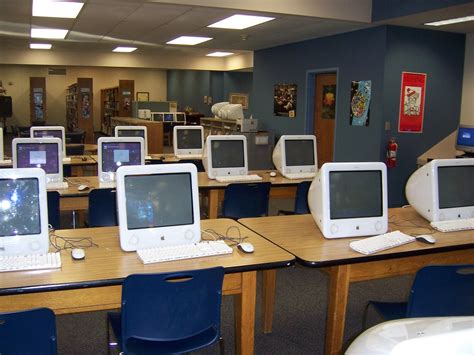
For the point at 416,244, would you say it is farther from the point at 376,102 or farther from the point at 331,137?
the point at 331,137

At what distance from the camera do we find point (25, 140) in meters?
4.46

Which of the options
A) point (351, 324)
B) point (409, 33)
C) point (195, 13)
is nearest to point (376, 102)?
point (409, 33)

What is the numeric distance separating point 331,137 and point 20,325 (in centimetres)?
733

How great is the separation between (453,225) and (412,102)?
4.58 metres

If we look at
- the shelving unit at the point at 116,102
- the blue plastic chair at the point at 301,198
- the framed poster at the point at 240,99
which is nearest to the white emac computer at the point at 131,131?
the blue plastic chair at the point at 301,198

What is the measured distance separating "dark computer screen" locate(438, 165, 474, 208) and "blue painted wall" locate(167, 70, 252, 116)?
1191 centimetres

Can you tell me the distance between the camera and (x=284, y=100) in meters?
9.66

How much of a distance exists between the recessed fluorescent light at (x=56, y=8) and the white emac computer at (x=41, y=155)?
263 cm

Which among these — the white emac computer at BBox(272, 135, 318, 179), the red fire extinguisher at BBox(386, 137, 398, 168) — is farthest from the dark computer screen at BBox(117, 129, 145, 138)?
the red fire extinguisher at BBox(386, 137, 398, 168)

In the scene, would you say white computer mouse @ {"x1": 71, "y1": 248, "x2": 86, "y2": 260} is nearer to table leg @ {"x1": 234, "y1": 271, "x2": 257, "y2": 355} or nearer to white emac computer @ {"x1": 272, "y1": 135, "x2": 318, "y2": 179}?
table leg @ {"x1": 234, "y1": 271, "x2": 257, "y2": 355}

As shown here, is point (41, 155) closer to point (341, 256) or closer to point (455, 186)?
point (341, 256)

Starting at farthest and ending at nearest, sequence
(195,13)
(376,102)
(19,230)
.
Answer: (376,102)
(195,13)
(19,230)

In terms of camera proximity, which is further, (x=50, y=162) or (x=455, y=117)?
(x=455, y=117)

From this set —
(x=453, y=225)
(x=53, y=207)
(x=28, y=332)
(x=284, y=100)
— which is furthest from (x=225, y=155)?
(x=284, y=100)
